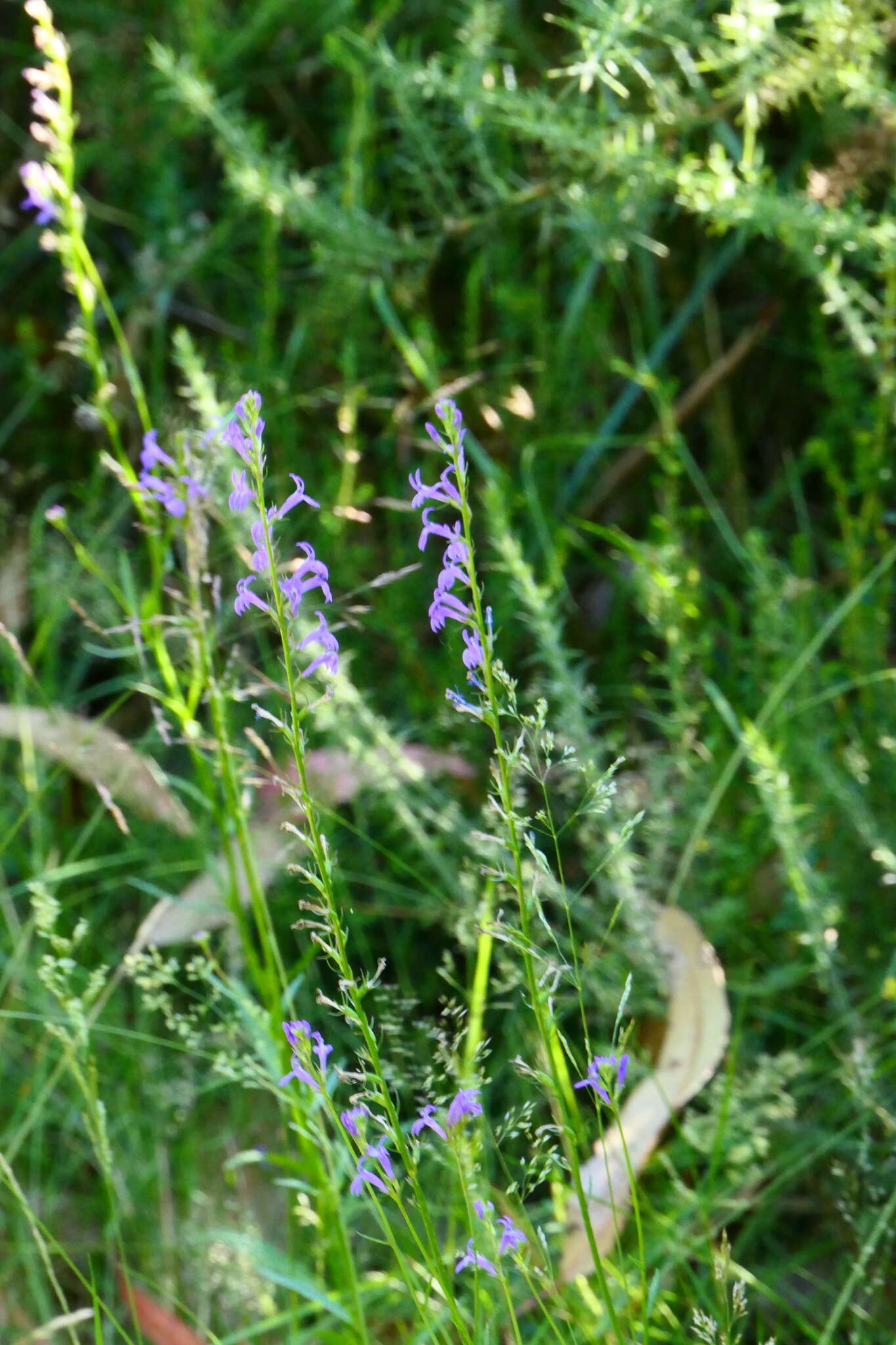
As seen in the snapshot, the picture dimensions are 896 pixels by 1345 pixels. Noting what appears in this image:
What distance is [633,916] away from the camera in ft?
4.91

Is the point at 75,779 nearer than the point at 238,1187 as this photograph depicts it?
No

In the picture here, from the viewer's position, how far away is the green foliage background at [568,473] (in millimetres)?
1479

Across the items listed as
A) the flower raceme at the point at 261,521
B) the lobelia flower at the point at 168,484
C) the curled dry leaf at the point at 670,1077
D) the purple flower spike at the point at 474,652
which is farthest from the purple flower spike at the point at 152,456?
the curled dry leaf at the point at 670,1077

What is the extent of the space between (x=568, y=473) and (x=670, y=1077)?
1093mm

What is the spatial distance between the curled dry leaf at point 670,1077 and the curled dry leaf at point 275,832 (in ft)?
1.21

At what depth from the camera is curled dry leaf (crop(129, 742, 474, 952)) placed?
154 centimetres

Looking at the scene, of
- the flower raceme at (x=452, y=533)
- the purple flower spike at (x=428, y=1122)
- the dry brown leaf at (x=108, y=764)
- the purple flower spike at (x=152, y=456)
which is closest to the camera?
the flower raceme at (x=452, y=533)

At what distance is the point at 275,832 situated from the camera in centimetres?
179

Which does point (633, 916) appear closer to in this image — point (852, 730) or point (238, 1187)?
point (852, 730)

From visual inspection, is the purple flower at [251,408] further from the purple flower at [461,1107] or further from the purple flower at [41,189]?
the purple flower at [41,189]

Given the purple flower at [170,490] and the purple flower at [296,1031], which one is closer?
the purple flower at [296,1031]

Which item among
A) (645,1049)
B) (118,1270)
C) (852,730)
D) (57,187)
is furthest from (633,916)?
(57,187)

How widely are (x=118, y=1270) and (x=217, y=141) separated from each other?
1.47 meters

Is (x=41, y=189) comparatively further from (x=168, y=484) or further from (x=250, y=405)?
(x=250, y=405)
